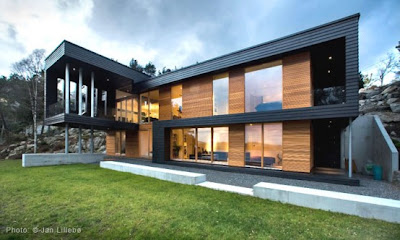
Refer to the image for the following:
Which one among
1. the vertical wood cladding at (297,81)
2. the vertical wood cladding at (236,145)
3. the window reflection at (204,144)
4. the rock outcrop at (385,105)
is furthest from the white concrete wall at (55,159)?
the rock outcrop at (385,105)

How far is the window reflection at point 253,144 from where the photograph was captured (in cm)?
868

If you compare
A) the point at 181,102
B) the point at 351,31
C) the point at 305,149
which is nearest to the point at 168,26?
the point at 181,102

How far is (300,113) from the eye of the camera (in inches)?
288

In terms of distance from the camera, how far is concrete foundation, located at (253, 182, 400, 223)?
11.0 feet

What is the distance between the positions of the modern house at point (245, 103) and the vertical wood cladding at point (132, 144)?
0.08 meters

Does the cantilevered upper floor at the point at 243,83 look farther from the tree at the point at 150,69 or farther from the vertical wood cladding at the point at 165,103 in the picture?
the tree at the point at 150,69

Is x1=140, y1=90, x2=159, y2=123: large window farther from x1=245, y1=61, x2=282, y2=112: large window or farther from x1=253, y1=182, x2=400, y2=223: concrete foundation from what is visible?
x1=253, y1=182, x2=400, y2=223: concrete foundation

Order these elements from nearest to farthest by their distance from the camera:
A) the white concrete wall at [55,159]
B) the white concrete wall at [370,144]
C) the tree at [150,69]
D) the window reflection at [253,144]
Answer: the white concrete wall at [370,144], the window reflection at [253,144], the white concrete wall at [55,159], the tree at [150,69]

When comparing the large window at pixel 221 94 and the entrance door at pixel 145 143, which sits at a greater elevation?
the large window at pixel 221 94

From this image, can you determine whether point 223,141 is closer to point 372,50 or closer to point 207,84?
point 207,84

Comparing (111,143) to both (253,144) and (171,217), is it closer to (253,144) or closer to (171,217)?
(253,144)

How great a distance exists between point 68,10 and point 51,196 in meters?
11.7

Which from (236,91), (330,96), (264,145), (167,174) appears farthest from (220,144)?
(330,96)

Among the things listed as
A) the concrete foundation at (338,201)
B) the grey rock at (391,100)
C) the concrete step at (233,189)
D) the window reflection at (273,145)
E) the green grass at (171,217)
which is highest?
the grey rock at (391,100)
